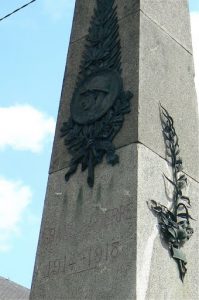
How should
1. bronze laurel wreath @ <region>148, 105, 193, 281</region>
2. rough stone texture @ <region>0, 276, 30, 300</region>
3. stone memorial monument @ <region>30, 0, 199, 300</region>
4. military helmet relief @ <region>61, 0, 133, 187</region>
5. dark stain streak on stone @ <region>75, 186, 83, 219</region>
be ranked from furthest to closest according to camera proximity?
rough stone texture @ <region>0, 276, 30, 300</region> < military helmet relief @ <region>61, 0, 133, 187</region> < dark stain streak on stone @ <region>75, 186, 83, 219</region> < bronze laurel wreath @ <region>148, 105, 193, 281</region> < stone memorial monument @ <region>30, 0, 199, 300</region>

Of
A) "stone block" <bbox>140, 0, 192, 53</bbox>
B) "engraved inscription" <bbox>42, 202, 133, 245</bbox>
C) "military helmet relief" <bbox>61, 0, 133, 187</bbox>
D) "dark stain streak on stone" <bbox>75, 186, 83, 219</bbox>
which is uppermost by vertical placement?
"stone block" <bbox>140, 0, 192, 53</bbox>

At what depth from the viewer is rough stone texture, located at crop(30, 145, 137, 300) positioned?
6816 millimetres

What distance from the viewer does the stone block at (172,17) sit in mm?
8461

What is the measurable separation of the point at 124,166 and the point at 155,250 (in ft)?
2.95

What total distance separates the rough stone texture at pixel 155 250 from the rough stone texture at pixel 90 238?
8cm

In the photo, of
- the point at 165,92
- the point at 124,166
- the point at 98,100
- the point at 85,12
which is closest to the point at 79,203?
the point at 124,166

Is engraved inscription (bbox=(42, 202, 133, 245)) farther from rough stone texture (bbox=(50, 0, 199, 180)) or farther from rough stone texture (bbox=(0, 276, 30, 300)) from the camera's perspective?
rough stone texture (bbox=(0, 276, 30, 300))

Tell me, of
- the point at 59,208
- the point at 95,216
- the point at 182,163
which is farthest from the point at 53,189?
the point at 182,163

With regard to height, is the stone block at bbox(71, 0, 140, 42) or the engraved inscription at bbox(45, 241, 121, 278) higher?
the stone block at bbox(71, 0, 140, 42)

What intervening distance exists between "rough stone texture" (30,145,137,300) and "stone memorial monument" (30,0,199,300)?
0.01 metres

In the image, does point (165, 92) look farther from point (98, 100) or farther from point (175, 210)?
point (175, 210)

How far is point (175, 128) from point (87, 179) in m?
1.15

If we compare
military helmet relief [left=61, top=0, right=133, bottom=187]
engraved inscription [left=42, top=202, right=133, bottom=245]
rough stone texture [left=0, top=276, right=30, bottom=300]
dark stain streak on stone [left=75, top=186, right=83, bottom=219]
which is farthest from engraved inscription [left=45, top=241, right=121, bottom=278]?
rough stone texture [left=0, top=276, right=30, bottom=300]

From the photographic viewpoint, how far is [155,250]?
22.7 feet
